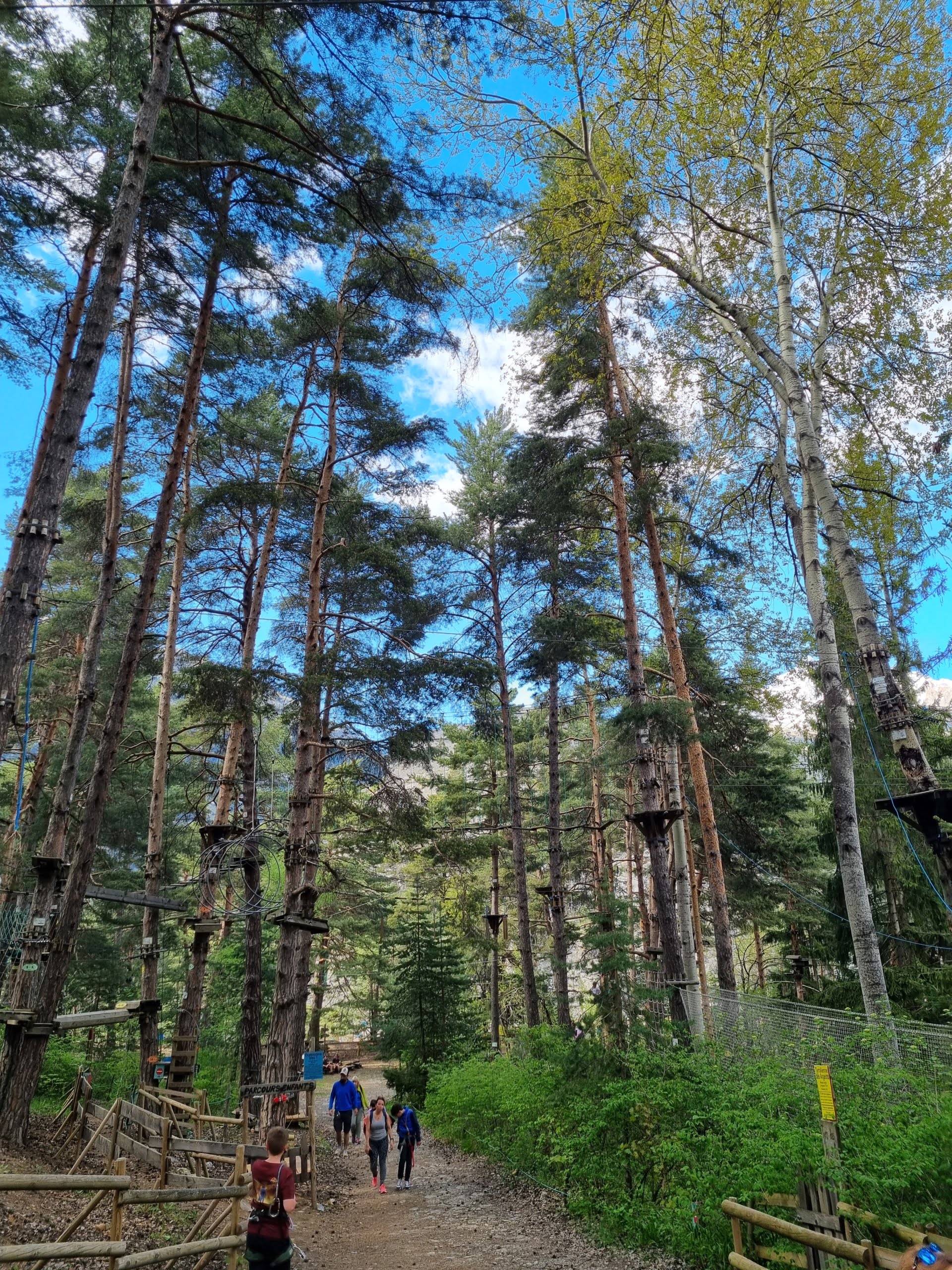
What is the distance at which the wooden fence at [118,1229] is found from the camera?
3.25m

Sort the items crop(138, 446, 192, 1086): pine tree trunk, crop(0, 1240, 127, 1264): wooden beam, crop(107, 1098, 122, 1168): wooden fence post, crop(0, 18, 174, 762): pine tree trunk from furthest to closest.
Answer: crop(138, 446, 192, 1086): pine tree trunk, crop(107, 1098, 122, 1168): wooden fence post, crop(0, 18, 174, 762): pine tree trunk, crop(0, 1240, 127, 1264): wooden beam

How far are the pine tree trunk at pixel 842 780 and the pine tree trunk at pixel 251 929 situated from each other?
25.7ft

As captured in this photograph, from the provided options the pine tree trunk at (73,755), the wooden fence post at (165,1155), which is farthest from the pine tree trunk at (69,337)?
A: the wooden fence post at (165,1155)

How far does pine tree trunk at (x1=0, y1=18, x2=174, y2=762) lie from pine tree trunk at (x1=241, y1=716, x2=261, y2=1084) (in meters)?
6.39

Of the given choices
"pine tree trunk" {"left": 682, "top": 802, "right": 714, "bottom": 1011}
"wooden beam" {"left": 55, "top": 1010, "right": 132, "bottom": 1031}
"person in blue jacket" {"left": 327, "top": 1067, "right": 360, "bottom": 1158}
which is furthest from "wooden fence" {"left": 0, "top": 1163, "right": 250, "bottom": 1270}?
"person in blue jacket" {"left": 327, "top": 1067, "right": 360, "bottom": 1158}

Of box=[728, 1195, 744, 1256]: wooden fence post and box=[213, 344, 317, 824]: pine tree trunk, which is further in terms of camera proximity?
box=[213, 344, 317, 824]: pine tree trunk

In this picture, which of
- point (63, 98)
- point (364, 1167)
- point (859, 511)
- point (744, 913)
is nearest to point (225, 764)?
point (364, 1167)

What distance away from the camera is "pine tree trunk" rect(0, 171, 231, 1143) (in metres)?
7.19

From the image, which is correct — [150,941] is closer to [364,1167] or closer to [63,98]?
[364,1167]

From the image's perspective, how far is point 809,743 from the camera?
17609mm

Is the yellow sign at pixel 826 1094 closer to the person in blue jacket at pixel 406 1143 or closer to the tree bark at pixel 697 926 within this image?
the tree bark at pixel 697 926

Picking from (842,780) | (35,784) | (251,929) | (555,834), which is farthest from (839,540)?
(35,784)

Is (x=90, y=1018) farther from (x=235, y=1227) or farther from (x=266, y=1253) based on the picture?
(x=266, y=1253)

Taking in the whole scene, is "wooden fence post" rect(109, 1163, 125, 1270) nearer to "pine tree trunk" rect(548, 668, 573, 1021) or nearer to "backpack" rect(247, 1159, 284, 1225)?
"backpack" rect(247, 1159, 284, 1225)
